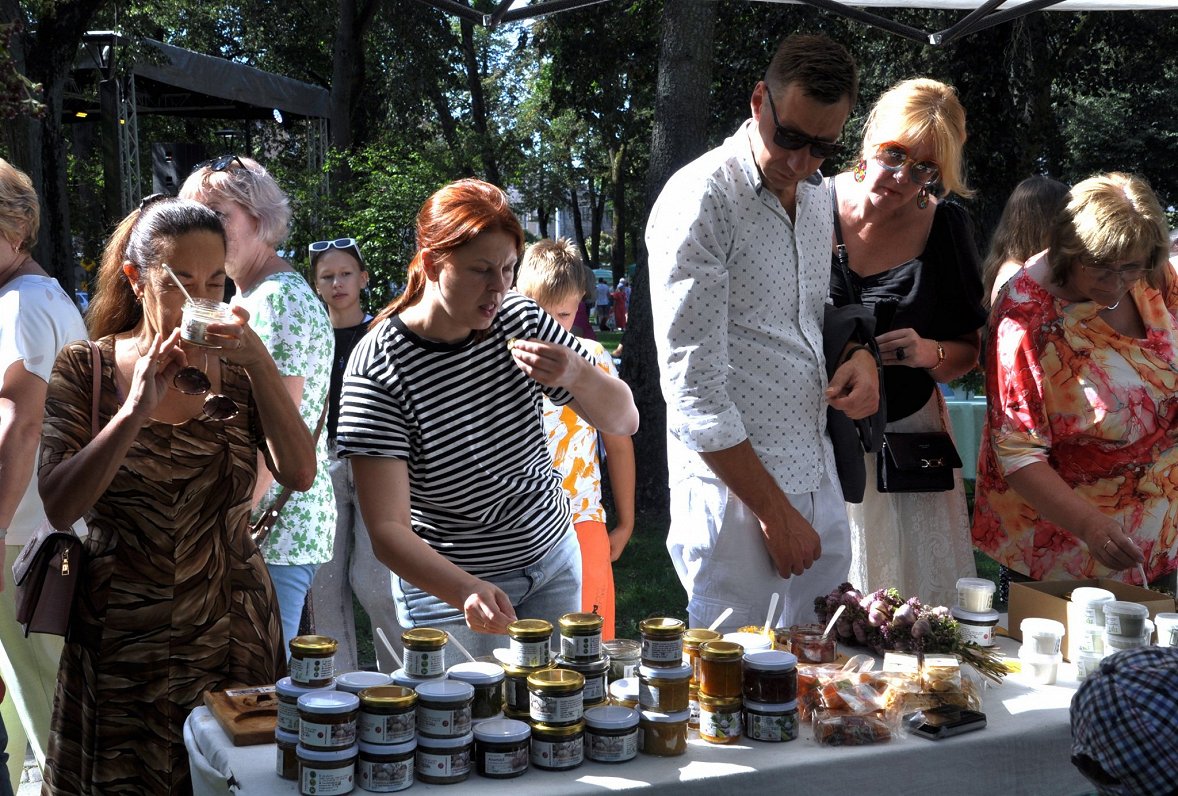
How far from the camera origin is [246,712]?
6.80ft

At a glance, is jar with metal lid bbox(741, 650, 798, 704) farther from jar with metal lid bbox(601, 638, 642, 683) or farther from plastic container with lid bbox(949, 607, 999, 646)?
plastic container with lid bbox(949, 607, 999, 646)

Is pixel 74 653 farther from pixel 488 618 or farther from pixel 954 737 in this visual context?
pixel 954 737

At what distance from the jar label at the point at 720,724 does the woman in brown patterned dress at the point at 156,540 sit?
101cm

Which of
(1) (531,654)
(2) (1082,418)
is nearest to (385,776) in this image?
(1) (531,654)

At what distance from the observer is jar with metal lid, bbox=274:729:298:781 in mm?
1844

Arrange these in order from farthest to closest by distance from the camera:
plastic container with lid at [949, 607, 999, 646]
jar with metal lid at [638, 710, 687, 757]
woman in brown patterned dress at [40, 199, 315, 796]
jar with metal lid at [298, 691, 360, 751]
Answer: plastic container with lid at [949, 607, 999, 646] → woman in brown patterned dress at [40, 199, 315, 796] → jar with metal lid at [638, 710, 687, 757] → jar with metal lid at [298, 691, 360, 751]

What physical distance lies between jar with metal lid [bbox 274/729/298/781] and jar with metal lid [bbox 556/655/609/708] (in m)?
0.48

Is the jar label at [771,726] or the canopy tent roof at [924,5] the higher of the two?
the canopy tent roof at [924,5]

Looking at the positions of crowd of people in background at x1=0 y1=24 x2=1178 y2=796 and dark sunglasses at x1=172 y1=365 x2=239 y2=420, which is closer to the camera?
dark sunglasses at x1=172 y1=365 x2=239 y2=420

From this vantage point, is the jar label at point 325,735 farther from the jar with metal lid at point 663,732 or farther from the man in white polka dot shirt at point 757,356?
the man in white polka dot shirt at point 757,356

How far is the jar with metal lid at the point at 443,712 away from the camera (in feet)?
6.13

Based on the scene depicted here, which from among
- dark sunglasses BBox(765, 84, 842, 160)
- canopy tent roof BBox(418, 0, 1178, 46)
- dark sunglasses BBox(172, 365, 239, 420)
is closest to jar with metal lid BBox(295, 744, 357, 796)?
dark sunglasses BBox(172, 365, 239, 420)

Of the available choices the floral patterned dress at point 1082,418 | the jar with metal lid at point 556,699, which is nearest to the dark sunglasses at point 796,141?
the floral patterned dress at point 1082,418

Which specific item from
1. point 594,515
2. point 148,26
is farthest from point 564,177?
point 594,515
